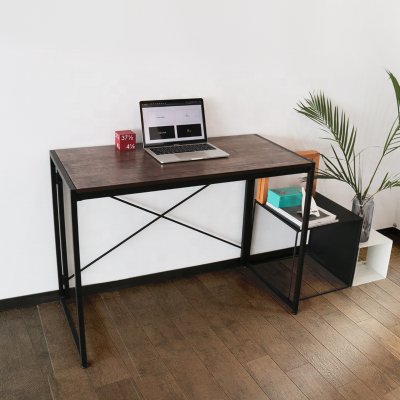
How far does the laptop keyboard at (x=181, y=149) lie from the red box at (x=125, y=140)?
11 cm

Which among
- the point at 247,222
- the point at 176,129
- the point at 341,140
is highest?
the point at 176,129

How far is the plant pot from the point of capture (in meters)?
2.81

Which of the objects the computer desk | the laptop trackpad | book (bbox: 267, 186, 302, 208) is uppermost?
the laptop trackpad

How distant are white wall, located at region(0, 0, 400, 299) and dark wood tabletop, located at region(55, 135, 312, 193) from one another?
0.21 metres

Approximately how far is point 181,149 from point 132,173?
411 mm

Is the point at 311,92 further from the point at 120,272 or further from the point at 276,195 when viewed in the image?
the point at 120,272

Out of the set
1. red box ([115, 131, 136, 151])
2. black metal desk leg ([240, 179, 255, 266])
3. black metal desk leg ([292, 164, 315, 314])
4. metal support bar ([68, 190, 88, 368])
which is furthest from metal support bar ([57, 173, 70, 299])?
black metal desk leg ([292, 164, 315, 314])

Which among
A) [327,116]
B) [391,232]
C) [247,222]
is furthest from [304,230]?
[391,232]

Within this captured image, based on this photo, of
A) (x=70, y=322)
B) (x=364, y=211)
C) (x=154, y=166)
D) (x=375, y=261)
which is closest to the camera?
(x=154, y=166)

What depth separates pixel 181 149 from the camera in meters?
2.29

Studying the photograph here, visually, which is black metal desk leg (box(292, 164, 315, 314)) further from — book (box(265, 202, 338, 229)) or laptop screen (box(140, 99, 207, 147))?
laptop screen (box(140, 99, 207, 147))

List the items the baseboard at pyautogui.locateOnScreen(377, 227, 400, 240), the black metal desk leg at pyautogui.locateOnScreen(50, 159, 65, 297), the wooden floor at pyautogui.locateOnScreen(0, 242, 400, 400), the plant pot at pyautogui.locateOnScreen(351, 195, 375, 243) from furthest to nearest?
the baseboard at pyautogui.locateOnScreen(377, 227, 400, 240) < the plant pot at pyautogui.locateOnScreen(351, 195, 375, 243) < the black metal desk leg at pyautogui.locateOnScreen(50, 159, 65, 297) < the wooden floor at pyautogui.locateOnScreen(0, 242, 400, 400)

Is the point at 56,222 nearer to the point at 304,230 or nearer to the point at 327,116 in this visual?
the point at 304,230

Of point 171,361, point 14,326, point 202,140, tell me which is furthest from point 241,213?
point 14,326
